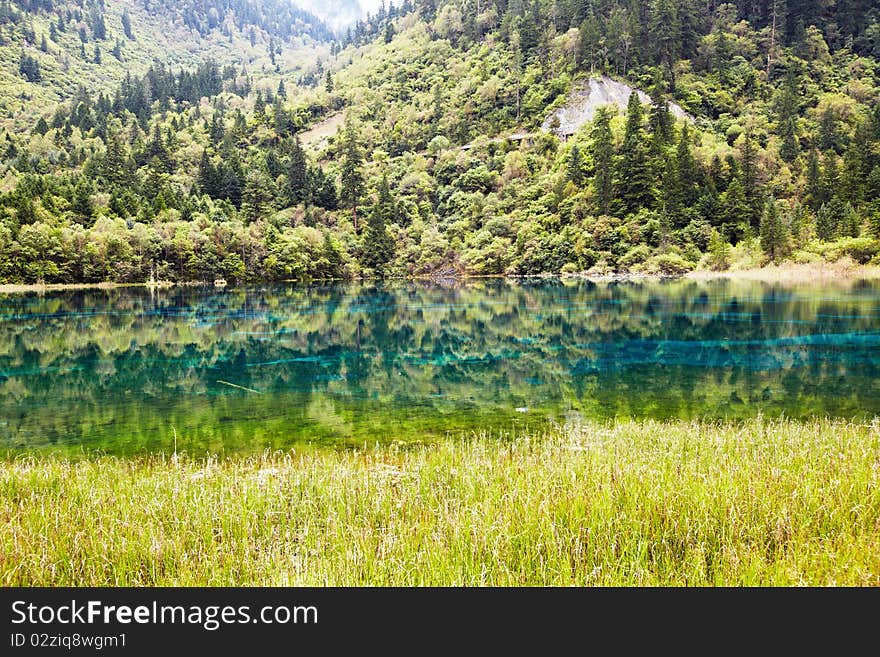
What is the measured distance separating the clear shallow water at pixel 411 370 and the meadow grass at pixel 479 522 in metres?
5.14

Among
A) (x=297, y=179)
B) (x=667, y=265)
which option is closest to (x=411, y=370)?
(x=667, y=265)

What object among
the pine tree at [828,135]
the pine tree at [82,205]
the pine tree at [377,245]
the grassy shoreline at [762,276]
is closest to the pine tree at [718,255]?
the grassy shoreline at [762,276]

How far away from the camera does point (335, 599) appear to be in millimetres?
Result: 4316

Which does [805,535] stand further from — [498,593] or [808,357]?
[808,357]

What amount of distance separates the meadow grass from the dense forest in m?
71.0

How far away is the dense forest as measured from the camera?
82.2 metres

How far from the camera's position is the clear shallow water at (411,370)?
15031mm

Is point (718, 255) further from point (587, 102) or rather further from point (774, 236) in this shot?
point (587, 102)

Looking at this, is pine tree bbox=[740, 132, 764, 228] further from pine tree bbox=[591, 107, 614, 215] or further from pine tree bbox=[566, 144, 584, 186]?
pine tree bbox=[566, 144, 584, 186]

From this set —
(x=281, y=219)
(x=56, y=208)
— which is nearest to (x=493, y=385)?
(x=56, y=208)

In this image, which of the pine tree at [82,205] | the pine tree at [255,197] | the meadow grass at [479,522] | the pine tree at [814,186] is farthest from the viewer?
the pine tree at [255,197]

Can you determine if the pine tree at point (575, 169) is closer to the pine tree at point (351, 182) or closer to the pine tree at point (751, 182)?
the pine tree at point (751, 182)

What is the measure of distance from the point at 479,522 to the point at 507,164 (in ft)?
404

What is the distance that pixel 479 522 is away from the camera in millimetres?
6363
